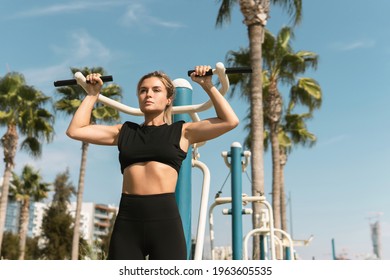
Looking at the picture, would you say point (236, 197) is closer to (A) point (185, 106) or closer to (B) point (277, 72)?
(A) point (185, 106)

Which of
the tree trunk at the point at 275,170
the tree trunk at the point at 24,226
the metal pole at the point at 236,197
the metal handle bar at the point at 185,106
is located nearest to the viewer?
the metal handle bar at the point at 185,106

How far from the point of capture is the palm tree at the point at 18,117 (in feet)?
59.4

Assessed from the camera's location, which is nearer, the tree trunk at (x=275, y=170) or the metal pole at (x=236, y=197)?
the metal pole at (x=236, y=197)

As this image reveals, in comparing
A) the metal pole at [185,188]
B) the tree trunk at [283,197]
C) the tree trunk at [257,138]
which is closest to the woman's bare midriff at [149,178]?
the metal pole at [185,188]

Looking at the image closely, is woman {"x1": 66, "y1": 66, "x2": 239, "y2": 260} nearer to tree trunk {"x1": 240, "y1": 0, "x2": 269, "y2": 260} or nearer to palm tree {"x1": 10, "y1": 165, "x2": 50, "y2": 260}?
tree trunk {"x1": 240, "y1": 0, "x2": 269, "y2": 260}

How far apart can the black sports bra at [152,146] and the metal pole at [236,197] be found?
9.13 ft

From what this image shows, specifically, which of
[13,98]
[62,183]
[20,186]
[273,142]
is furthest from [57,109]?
[62,183]

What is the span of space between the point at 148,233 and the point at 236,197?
3.20m

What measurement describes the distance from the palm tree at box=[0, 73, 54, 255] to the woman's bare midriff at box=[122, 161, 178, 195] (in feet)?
57.4

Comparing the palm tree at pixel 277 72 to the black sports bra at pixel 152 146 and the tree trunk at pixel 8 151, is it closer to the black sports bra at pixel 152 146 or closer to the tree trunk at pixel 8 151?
the tree trunk at pixel 8 151

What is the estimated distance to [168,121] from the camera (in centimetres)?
209

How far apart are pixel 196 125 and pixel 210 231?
3797 mm

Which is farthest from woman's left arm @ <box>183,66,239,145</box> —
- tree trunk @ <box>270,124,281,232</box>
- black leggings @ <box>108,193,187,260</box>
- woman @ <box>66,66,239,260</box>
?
tree trunk @ <box>270,124,281,232</box>

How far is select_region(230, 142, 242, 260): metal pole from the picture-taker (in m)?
4.57
